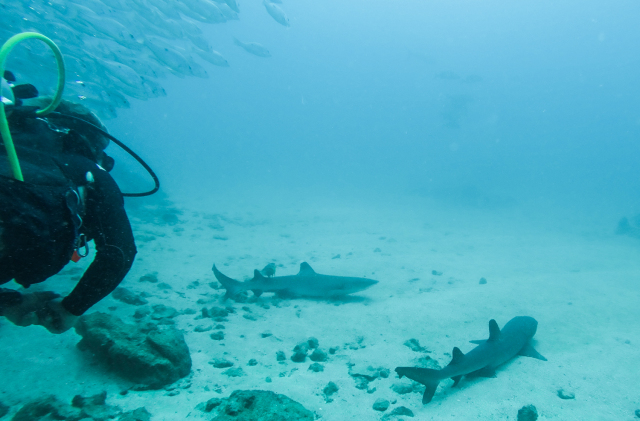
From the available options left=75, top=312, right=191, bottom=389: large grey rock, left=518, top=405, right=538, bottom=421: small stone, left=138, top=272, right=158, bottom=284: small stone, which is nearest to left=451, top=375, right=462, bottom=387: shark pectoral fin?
left=518, top=405, right=538, bottom=421: small stone

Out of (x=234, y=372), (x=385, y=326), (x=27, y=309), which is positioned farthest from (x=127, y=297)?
(x=385, y=326)

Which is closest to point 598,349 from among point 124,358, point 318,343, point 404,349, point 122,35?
point 404,349

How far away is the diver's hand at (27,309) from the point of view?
1.90m

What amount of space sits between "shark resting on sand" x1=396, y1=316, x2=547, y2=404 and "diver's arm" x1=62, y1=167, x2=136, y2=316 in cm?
350

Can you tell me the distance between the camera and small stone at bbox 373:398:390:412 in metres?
3.78

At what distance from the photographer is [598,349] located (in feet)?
17.6

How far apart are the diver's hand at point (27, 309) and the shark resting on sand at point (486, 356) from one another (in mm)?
3803

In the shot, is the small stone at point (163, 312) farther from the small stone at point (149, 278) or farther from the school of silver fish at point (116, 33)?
the school of silver fish at point (116, 33)

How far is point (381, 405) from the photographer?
3795 millimetres

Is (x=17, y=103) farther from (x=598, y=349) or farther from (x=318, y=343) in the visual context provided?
(x=598, y=349)

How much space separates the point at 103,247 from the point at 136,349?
8.74ft

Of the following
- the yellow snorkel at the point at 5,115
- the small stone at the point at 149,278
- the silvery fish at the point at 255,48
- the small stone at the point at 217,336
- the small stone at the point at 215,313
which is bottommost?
the small stone at the point at 149,278

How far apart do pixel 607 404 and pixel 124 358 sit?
6575 millimetres

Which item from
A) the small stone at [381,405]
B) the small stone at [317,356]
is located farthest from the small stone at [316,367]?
the small stone at [381,405]
